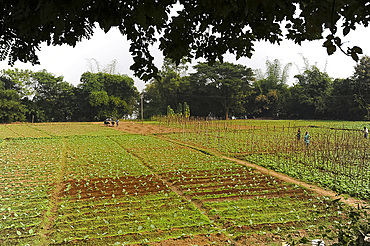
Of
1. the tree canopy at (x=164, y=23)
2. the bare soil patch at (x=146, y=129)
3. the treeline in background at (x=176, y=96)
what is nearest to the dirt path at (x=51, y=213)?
the tree canopy at (x=164, y=23)

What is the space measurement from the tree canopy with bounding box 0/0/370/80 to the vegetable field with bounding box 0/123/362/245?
2981mm

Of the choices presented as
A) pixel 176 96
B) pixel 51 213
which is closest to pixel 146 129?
pixel 176 96

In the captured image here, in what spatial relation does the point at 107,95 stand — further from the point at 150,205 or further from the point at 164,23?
the point at 164,23

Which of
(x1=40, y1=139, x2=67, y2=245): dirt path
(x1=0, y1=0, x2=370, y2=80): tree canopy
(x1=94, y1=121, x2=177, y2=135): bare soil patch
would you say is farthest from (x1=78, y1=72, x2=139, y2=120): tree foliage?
(x1=0, y1=0, x2=370, y2=80): tree canopy

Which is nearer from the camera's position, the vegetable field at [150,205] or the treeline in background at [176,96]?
the vegetable field at [150,205]

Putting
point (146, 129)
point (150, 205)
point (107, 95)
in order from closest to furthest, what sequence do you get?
point (150, 205)
point (146, 129)
point (107, 95)

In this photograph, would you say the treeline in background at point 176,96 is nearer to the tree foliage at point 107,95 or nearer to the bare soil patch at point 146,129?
the tree foliage at point 107,95

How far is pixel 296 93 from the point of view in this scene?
173 feet

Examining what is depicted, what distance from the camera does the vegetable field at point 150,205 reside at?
5.42 meters

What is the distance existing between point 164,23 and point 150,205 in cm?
497

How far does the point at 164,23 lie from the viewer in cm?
358

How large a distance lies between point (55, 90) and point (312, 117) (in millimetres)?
49681

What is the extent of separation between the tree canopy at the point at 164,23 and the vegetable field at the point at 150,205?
9.78ft

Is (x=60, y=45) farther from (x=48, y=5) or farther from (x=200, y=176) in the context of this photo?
(x=200, y=176)
